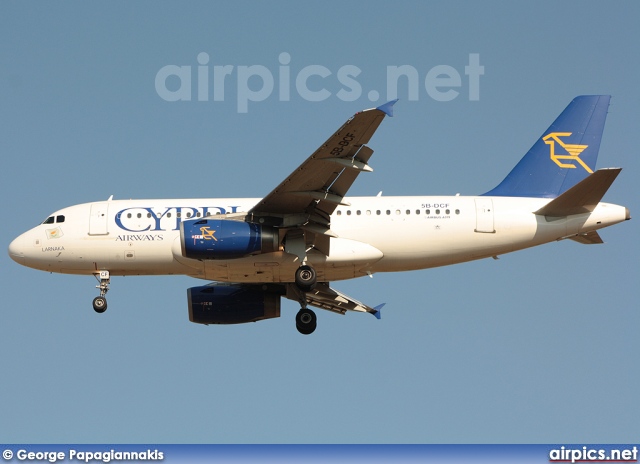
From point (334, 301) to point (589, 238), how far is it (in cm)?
942

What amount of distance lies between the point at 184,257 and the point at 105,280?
3914 mm

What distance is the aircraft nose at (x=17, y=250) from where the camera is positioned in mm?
45281

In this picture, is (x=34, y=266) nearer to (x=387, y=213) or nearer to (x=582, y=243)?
(x=387, y=213)

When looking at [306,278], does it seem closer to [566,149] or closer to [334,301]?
[334,301]

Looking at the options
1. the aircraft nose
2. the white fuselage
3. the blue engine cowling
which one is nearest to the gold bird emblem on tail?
the white fuselage

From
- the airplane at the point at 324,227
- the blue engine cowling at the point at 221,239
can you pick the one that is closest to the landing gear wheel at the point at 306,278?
the airplane at the point at 324,227

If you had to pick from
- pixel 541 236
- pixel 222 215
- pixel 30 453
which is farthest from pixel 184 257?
pixel 541 236

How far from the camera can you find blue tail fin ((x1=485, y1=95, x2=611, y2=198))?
45.5 m

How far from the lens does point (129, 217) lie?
44344 millimetres

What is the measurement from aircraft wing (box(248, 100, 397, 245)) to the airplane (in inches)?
1.8

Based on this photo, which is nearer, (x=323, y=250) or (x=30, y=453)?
(x=30, y=453)

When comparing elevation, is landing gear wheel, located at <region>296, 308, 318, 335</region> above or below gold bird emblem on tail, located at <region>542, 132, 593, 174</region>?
below

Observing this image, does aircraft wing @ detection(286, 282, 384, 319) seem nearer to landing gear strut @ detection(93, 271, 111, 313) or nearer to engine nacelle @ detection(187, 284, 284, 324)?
engine nacelle @ detection(187, 284, 284, 324)

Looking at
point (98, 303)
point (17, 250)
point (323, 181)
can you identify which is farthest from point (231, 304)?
point (323, 181)
